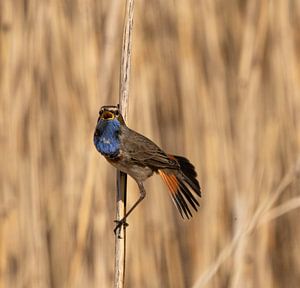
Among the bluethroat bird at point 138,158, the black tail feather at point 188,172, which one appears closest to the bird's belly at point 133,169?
the bluethroat bird at point 138,158

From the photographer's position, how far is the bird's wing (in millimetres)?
2324

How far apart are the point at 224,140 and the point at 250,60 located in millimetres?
341

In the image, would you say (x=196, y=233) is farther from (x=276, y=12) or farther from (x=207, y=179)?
(x=276, y=12)

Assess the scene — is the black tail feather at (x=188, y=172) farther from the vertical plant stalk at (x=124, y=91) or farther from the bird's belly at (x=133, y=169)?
the vertical plant stalk at (x=124, y=91)

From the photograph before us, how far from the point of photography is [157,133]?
299 centimetres

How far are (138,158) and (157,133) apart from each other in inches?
26.7

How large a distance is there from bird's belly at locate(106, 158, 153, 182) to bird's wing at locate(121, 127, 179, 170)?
0.9 inches

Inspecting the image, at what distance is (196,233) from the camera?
3029 millimetres

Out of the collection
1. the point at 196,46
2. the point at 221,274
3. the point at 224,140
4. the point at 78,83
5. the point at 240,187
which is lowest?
the point at 221,274

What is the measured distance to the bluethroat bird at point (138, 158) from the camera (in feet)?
7.40

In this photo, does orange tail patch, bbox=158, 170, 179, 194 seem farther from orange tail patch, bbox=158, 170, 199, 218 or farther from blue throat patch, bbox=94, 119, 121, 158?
blue throat patch, bbox=94, 119, 121, 158

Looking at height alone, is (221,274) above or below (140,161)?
below

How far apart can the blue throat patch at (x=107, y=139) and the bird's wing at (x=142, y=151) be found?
37 millimetres

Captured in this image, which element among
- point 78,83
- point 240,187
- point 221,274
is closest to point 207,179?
point 240,187
